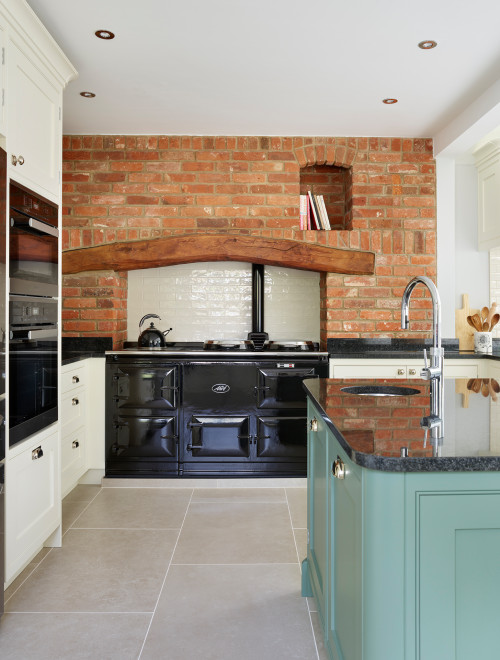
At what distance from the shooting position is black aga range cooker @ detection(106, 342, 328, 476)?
12.6 ft

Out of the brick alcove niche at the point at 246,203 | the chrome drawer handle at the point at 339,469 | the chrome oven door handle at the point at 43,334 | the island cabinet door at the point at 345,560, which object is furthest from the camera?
the brick alcove niche at the point at 246,203

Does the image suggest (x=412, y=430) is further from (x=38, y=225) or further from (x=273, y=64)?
(x=273, y=64)

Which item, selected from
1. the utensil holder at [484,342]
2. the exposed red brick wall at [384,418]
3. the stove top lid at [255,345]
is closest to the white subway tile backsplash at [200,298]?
the stove top lid at [255,345]

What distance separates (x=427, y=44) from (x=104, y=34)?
1538 mm

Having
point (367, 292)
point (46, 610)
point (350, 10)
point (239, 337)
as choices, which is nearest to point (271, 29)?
point (350, 10)

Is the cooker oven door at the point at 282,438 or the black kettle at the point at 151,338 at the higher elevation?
the black kettle at the point at 151,338

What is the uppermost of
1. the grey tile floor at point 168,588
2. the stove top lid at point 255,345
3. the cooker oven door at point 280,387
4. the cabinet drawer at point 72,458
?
the stove top lid at point 255,345

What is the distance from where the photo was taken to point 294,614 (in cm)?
216

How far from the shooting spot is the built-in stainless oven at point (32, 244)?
2.25 meters

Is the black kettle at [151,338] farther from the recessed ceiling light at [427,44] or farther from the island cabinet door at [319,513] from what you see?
the recessed ceiling light at [427,44]

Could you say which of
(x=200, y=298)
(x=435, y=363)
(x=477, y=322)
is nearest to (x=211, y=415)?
(x=200, y=298)

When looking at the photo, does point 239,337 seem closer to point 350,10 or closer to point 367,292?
point 367,292

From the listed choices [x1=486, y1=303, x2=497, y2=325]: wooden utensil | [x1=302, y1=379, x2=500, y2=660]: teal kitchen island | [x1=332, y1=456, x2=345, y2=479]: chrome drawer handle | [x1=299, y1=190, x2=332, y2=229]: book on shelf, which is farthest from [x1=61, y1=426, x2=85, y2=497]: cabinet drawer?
[x1=486, y1=303, x2=497, y2=325]: wooden utensil

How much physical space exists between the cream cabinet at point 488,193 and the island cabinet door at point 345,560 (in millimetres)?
3094
